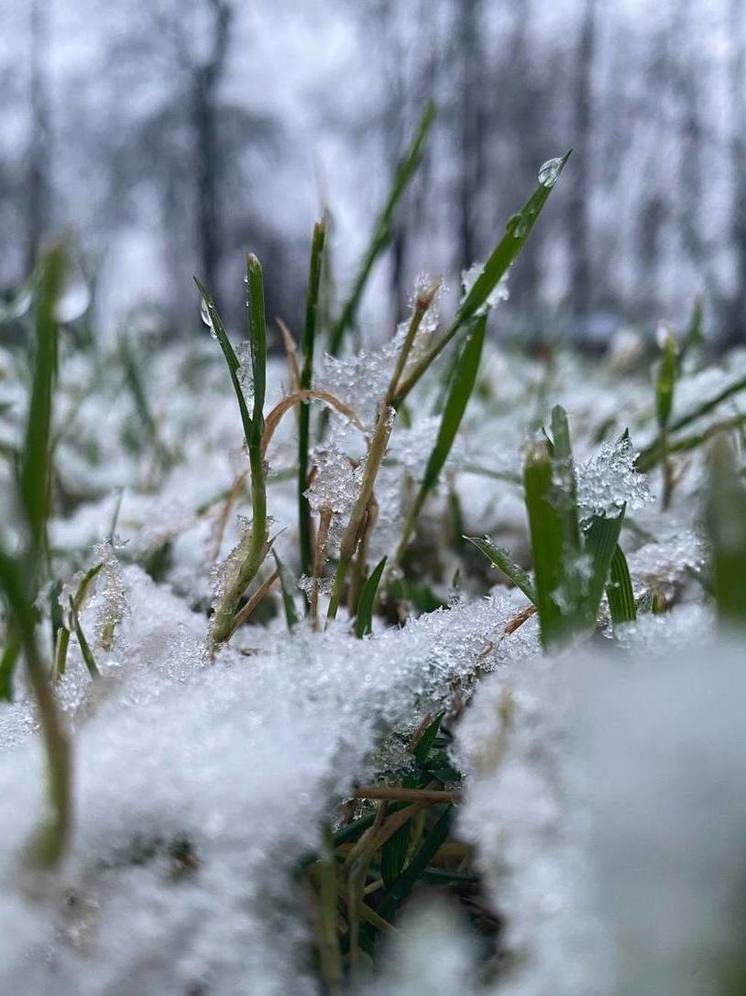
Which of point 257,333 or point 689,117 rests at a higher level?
point 689,117

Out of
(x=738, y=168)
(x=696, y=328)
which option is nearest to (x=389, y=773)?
(x=696, y=328)

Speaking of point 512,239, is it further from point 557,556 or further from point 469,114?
point 469,114

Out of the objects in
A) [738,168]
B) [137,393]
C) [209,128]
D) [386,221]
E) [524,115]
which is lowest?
[386,221]

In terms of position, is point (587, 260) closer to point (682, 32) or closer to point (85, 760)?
point (682, 32)

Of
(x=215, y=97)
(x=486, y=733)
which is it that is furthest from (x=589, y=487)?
(x=215, y=97)

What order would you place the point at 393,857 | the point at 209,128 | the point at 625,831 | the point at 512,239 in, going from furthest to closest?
the point at 209,128, the point at 512,239, the point at 393,857, the point at 625,831

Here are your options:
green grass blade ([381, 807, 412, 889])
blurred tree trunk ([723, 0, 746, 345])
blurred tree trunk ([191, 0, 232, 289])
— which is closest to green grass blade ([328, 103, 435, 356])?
green grass blade ([381, 807, 412, 889])
